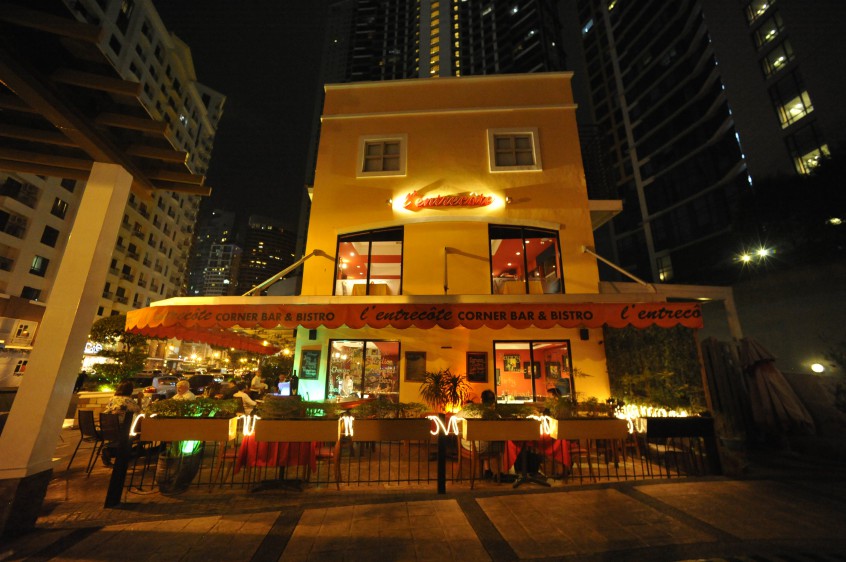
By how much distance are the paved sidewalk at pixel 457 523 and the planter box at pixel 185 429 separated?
2.87ft

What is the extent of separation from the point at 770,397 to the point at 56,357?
12.7m

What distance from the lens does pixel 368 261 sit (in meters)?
10.8

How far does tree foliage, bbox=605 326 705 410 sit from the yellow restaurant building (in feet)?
2.76

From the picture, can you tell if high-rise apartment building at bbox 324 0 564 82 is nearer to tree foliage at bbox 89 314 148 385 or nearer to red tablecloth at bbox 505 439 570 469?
tree foliage at bbox 89 314 148 385

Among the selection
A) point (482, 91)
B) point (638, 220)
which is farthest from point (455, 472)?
point (638, 220)

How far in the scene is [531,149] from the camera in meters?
11.3

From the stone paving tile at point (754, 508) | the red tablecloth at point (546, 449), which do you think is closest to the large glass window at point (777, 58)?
the stone paving tile at point (754, 508)

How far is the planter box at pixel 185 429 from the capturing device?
5090 mm

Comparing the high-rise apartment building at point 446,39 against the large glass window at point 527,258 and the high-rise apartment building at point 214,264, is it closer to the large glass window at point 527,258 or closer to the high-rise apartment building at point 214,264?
the large glass window at point 527,258

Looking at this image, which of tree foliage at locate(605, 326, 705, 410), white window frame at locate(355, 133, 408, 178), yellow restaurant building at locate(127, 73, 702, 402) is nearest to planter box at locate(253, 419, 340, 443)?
yellow restaurant building at locate(127, 73, 702, 402)

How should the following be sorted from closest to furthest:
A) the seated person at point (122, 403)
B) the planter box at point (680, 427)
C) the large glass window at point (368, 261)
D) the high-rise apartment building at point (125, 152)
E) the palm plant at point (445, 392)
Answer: the high-rise apartment building at point (125, 152), the planter box at point (680, 427), the seated person at point (122, 403), the palm plant at point (445, 392), the large glass window at point (368, 261)

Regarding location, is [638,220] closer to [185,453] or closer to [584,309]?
[584,309]

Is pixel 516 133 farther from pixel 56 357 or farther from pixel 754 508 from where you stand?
pixel 56 357

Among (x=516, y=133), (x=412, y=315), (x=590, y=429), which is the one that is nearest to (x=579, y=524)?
(x=590, y=429)
